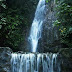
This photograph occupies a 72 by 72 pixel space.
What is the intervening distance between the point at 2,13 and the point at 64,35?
197 inches

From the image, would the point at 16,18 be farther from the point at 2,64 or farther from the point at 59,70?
the point at 59,70

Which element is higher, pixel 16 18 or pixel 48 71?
pixel 16 18

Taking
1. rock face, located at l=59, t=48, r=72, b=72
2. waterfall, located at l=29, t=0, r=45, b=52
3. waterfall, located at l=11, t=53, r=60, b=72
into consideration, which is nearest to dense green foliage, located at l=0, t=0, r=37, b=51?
waterfall, located at l=29, t=0, r=45, b=52

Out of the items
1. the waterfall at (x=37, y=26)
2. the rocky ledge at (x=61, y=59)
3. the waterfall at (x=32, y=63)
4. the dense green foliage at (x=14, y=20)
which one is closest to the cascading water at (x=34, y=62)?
the waterfall at (x=32, y=63)

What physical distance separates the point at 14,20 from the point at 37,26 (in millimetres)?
1983

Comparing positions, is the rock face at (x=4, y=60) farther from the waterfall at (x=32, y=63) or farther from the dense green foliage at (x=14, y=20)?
the dense green foliage at (x=14, y=20)

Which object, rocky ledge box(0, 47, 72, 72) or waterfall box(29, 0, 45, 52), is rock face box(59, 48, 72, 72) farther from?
waterfall box(29, 0, 45, 52)

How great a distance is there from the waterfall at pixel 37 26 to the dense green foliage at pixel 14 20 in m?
0.49

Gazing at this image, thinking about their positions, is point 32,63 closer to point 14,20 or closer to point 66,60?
point 66,60

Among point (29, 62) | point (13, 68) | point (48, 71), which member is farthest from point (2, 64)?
point (48, 71)

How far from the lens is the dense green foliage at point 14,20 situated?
31.2ft

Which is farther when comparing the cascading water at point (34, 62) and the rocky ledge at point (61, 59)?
the cascading water at point (34, 62)

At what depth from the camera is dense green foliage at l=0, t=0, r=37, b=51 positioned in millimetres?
9500

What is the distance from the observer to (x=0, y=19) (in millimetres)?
9289
